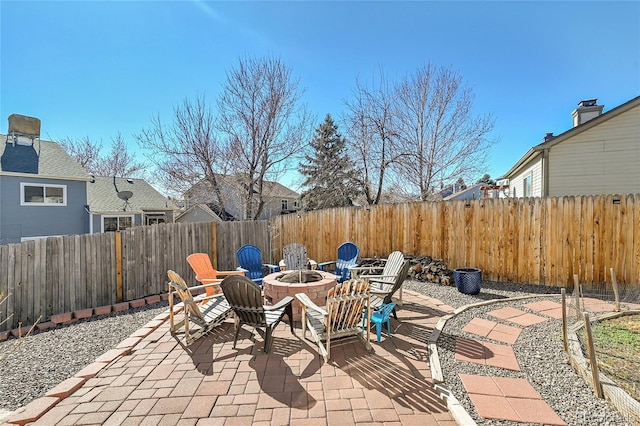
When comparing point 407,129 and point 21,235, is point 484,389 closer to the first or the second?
point 407,129

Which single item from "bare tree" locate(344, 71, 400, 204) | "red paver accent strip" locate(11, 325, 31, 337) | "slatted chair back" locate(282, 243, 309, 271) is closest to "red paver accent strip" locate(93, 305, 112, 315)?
"red paver accent strip" locate(11, 325, 31, 337)

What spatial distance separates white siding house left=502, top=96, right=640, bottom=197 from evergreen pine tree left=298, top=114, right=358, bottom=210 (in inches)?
304

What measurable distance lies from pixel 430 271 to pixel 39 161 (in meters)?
16.5

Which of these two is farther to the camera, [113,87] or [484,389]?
[113,87]

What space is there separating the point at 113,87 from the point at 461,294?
12984 mm

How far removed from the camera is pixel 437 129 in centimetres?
1202

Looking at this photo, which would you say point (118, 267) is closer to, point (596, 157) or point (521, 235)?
point (521, 235)

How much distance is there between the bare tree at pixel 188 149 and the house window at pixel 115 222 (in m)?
5.89

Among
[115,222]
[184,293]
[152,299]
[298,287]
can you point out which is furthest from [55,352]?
[115,222]

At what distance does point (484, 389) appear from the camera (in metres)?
2.55

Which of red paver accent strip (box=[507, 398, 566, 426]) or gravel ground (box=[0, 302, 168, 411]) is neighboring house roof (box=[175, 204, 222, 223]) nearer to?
gravel ground (box=[0, 302, 168, 411])

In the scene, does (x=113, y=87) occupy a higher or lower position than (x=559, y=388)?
higher

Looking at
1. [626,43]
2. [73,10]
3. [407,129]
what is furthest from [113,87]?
[626,43]

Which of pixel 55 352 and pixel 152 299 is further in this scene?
pixel 152 299
